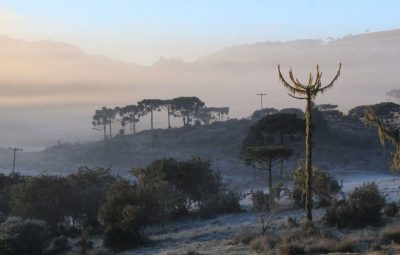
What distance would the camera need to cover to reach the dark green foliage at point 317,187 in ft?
136

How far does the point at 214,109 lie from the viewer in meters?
198

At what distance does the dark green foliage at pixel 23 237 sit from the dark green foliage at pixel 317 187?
58.0 feet

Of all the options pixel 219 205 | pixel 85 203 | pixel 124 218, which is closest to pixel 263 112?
pixel 219 205

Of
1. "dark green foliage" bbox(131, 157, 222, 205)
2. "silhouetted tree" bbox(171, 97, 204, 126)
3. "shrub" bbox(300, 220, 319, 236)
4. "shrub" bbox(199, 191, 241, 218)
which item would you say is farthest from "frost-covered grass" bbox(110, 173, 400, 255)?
"silhouetted tree" bbox(171, 97, 204, 126)

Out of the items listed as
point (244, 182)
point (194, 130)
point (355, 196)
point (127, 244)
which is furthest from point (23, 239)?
point (194, 130)

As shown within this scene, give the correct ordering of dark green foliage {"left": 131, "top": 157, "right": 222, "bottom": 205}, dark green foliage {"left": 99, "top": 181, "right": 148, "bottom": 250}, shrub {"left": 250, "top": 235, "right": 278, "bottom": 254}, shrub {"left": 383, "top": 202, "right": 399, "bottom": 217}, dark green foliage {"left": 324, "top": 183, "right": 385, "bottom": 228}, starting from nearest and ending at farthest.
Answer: shrub {"left": 250, "top": 235, "right": 278, "bottom": 254} < dark green foliage {"left": 324, "top": 183, "right": 385, "bottom": 228} < dark green foliage {"left": 99, "top": 181, "right": 148, "bottom": 250} < shrub {"left": 383, "top": 202, "right": 399, "bottom": 217} < dark green foliage {"left": 131, "top": 157, "right": 222, "bottom": 205}

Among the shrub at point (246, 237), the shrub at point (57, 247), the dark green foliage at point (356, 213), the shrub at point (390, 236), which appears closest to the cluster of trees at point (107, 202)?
the shrub at point (57, 247)

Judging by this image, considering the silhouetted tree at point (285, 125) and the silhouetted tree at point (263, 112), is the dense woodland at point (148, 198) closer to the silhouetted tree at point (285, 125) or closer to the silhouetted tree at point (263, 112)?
the silhouetted tree at point (285, 125)

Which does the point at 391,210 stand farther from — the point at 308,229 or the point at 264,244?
the point at 264,244

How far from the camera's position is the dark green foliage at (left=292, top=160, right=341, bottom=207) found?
1626 inches

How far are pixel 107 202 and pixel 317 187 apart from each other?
1641 cm

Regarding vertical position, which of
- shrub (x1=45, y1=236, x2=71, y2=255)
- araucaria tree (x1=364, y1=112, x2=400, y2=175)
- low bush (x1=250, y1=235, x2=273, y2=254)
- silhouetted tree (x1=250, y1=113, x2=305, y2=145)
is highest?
silhouetted tree (x1=250, y1=113, x2=305, y2=145)

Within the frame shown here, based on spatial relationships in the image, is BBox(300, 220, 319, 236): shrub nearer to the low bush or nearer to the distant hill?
the low bush

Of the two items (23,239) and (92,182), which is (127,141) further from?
(23,239)
